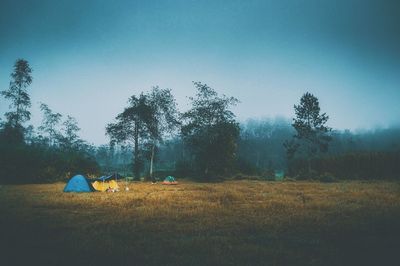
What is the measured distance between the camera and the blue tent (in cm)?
2665

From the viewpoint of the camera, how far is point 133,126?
5156cm

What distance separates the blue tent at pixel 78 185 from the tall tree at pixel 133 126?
23.0 metres

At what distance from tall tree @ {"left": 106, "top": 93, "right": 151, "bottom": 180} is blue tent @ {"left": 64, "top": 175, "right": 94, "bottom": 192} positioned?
23.0 m

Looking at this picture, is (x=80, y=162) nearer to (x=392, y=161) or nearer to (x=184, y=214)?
(x=184, y=214)

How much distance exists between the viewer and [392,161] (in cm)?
4553

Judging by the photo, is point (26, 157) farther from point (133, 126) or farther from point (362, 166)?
point (362, 166)

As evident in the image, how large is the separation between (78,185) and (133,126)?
1000 inches

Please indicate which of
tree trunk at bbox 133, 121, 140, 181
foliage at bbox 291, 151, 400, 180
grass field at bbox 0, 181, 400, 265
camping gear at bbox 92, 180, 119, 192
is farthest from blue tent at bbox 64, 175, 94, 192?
foliage at bbox 291, 151, 400, 180

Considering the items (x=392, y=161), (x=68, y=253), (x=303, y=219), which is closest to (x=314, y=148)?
(x=392, y=161)

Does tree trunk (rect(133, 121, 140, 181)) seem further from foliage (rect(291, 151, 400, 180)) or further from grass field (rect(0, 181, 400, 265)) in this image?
grass field (rect(0, 181, 400, 265))

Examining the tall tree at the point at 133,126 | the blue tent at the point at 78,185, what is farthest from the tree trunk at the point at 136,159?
the blue tent at the point at 78,185

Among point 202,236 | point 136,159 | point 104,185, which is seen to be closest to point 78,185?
point 104,185

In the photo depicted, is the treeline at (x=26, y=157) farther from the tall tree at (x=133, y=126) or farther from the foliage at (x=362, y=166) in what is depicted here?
the foliage at (x=362, y=166)

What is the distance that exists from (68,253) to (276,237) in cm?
656
